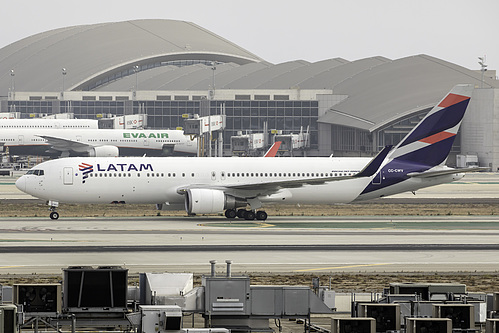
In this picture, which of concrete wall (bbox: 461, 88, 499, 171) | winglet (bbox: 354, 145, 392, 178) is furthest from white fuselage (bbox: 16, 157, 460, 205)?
concrete wall (bbox: 461, 88, 499, 171)

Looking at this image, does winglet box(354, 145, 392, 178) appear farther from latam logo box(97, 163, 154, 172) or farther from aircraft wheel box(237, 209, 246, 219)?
latam logo box(97, 163, 154, 172)

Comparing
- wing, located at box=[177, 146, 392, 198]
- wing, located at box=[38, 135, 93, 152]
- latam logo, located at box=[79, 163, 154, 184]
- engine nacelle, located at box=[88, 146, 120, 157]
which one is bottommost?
wing, located at box=[177, 146, 392, 198]

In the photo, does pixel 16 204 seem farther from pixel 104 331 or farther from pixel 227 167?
pixel 104 331

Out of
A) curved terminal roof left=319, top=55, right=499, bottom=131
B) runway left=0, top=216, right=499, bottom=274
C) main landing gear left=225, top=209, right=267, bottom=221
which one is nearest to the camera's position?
runway left=0, top=216, right=499, bottom=274

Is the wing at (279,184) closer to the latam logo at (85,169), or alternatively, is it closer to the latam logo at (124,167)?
the latam logo at (124,167)

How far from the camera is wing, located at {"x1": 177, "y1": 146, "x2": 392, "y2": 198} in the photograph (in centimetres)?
6359

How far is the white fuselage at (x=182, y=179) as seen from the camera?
63.1 meters

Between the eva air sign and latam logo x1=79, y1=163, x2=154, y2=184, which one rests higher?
the eva air sign

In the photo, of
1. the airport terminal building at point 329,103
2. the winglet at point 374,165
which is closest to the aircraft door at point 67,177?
the winglet at point 374,165

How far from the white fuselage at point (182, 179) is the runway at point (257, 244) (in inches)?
65.1

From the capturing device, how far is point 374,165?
63.8 meters

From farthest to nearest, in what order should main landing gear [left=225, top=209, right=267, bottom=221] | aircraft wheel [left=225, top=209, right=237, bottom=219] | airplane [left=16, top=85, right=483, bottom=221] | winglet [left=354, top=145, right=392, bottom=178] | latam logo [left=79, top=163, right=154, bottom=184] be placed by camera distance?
1. aircraft wheel [left=225, top=209, right=237, bottom=219]
2. main landing gear [left=225, top=209, right=267, bottom=221]
3. winglet [left=354, top=145, right=392, bottom=178]
4. latam logo [left=79, top=163, right=154, bottom=184]
5. airplane [left=16, top=85, right=483, bottom=221]

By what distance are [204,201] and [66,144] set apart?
73.1m

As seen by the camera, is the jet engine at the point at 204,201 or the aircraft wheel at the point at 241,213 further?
the aircraft wheel at the point at 241,213
